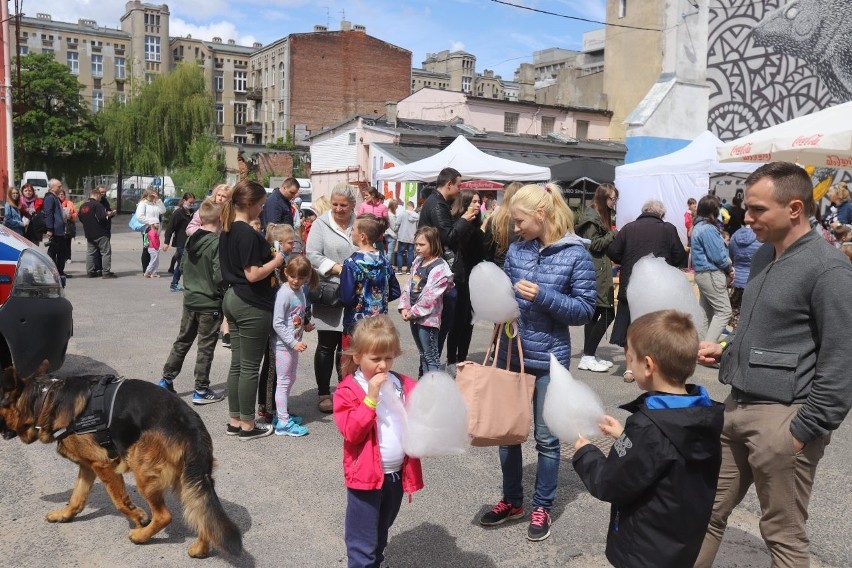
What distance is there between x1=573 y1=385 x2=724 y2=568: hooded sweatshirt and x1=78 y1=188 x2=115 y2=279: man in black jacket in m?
14.1

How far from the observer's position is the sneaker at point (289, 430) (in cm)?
543

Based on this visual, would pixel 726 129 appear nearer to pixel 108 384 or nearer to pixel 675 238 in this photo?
pixel 675 238

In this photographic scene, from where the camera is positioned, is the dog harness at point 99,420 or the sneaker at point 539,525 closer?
the dog harness at point 99,420

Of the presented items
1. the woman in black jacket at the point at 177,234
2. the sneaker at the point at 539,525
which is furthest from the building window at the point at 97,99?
the sneaker at the point at 539,525

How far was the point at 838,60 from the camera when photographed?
15.6 metres

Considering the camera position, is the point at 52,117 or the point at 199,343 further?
the point at 52,117

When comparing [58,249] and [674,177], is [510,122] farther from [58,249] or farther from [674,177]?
[58,249]

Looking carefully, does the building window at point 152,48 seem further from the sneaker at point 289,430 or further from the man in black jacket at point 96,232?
the sneaker at point 289,430

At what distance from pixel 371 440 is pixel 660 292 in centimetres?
147

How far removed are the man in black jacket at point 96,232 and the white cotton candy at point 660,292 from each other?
13523 mm

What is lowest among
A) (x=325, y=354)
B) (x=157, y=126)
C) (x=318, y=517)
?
(x=318, y=517)

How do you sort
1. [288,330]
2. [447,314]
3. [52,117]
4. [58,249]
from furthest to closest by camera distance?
[52,117] → [58,249] → [447,314] → [288,330]

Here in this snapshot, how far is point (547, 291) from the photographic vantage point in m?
3.64

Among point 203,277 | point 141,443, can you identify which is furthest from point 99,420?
point 203,277
